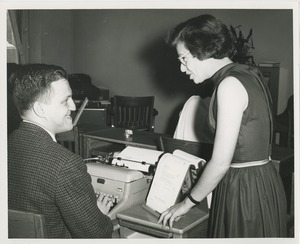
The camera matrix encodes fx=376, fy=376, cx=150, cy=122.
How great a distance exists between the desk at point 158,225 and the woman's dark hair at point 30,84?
58 centimetres

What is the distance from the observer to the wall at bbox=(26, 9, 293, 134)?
4766 mm

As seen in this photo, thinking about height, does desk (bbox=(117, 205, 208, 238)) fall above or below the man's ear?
below

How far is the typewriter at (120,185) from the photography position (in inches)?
68.2

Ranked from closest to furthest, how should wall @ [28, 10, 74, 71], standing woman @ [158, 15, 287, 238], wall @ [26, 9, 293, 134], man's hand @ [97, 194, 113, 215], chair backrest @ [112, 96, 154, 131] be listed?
1. standing woman @ [158, 15, 287, 238]
2. man's hand @ [97, 194, 113, 215]
3. chair backrest @ [112, 96, 154, 131]
4. wall @ [26, 9, 293, 134]
5. wall @ [28, 10, 74, 71]

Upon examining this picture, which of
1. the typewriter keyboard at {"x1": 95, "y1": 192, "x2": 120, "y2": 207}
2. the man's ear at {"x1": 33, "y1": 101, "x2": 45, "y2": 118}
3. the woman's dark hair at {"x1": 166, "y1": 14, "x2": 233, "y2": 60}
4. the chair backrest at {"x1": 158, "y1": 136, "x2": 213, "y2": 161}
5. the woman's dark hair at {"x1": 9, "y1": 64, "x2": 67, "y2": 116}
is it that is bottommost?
the typewriter keyboard at {"x1": 95, "y1": 192, "x2": 120, "y2": 207}

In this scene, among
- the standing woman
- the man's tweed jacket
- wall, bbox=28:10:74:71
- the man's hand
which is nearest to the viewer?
the man's tweed jacket

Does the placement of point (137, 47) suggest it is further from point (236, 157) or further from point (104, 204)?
point (236, 157)

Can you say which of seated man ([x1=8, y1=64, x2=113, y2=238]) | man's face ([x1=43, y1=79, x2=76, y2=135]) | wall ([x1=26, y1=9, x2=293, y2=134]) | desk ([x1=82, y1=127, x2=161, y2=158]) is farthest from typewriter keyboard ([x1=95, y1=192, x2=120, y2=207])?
wall ([x1=26, y1=9, x2=293, y2=134])

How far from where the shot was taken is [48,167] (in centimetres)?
131

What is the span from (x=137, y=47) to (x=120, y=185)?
4398 mm

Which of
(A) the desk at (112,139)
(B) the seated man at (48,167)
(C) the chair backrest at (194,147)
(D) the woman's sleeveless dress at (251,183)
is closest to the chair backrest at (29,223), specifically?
(B) the seated man at (48,167)

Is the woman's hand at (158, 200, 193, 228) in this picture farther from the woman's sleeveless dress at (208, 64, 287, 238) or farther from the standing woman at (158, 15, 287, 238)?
the woman's sleeveless dress at (208, 64, 287, 238)

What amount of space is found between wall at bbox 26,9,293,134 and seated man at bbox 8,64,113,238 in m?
3.75

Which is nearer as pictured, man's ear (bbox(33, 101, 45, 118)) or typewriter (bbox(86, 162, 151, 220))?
man's ear (bbox(33, 101, 45, 118))
